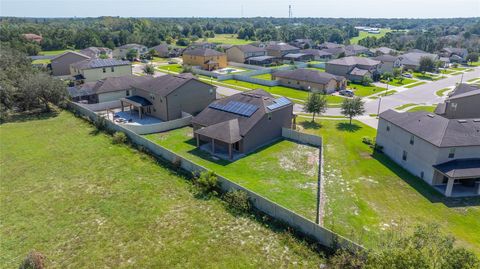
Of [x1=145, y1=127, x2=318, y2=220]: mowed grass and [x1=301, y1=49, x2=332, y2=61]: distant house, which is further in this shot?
[x1=301, y1=49, x2=332, y2=61]: distant house

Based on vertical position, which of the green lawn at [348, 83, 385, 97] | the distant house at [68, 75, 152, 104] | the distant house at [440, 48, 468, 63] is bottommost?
the green lawn at [348, 83, 385, 97]

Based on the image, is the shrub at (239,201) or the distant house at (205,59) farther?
the distant house at (205,59)

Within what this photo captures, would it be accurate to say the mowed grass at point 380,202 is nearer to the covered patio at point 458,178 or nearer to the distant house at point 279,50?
the covered patio at point 458,178

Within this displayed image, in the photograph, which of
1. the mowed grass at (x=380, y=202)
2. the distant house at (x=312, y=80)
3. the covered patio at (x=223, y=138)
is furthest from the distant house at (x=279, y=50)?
the mowed grass at (x=380, y=202)

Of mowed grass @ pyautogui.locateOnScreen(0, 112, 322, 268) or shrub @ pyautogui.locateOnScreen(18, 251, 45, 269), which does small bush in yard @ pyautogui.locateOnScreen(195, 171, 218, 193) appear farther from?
shrub @ pyautogui.locateOnScreen(18, 251, 45, 269)

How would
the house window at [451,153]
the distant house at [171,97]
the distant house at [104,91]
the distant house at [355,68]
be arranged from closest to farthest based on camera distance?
the house window at [451,153] < the distant house at [171,97] < the distant house at [104,91] < the distant house at [355,68]

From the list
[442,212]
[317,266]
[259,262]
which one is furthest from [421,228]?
[442,212]

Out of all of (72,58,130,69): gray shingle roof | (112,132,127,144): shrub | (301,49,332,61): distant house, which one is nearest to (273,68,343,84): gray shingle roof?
(72,58,130,69): gray shingle roof
